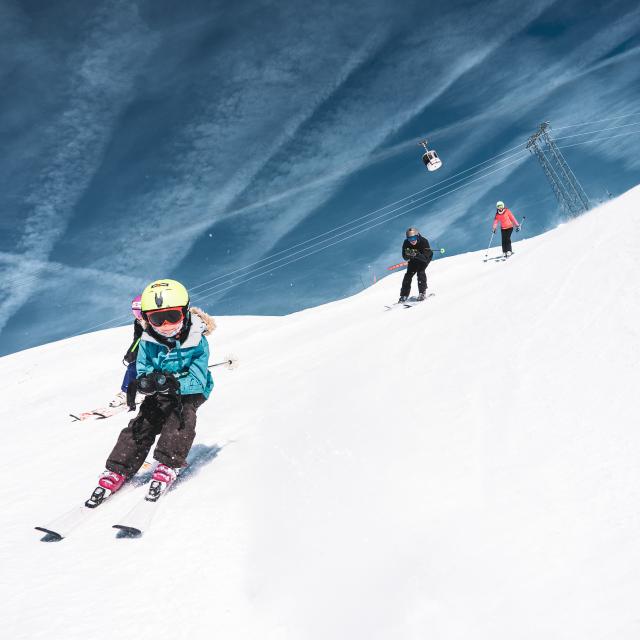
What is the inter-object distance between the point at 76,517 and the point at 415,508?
89.3 inches

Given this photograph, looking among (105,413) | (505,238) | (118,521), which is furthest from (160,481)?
(505,238)

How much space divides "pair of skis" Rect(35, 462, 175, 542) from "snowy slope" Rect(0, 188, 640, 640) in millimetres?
88

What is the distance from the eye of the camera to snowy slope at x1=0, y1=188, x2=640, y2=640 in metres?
1.67

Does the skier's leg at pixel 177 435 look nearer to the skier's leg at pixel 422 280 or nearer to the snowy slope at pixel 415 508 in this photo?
the snowy slope at pixel 415 508

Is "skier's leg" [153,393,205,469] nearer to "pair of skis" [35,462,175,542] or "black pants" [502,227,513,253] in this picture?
"pair of skis" [35,462,175,542]

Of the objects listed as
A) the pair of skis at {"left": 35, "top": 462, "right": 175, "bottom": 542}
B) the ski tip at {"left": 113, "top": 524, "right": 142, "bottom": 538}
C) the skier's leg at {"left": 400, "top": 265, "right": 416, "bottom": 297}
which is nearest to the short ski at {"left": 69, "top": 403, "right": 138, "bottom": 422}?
the pair of skis at {"left": 35, "top": 462, "right": 175, "bottom": 542}

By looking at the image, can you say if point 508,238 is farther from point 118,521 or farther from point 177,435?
point 118,521

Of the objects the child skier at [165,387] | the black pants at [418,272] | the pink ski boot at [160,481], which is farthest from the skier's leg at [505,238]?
the pink ski boot at [160,481]

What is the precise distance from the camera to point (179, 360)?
375cm

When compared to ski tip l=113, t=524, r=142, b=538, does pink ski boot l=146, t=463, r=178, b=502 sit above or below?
above

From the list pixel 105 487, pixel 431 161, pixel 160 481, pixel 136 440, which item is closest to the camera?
pixel 160 481

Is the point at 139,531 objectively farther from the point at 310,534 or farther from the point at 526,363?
the point at 526,363

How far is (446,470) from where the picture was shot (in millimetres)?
2498

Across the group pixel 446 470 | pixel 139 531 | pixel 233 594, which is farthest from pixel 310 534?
pixel 139 531
